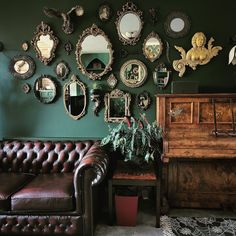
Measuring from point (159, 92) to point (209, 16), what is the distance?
1.13 meters

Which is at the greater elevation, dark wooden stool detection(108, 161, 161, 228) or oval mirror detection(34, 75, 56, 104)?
oval mirror detection(34, 75, 56, 104)

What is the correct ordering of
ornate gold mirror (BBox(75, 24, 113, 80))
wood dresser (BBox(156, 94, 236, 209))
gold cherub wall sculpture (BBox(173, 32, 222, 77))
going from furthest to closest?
ornate gold mirror (BBox(75, 24, 113, 80)), gold cherub wall sculpture (BBox(173, 32, 222, 77)), wood dresser (BBox(156, 94, 236, 209))

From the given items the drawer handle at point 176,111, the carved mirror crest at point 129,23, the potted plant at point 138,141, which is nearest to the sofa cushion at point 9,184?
the potted plant at point 138,141

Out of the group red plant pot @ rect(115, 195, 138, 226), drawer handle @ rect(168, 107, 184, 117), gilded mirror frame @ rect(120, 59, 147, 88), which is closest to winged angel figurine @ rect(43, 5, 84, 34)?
Result: gilded mirror frame @ rect(120, 59, 147, 88)

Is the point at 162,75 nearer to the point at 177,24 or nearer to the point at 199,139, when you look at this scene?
the point at 177,24

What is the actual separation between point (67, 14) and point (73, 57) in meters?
0.54

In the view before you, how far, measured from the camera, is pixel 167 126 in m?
2.87

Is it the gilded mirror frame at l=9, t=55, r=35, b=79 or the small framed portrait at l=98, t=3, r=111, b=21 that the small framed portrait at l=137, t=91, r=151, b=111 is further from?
the gilded mirror frame at l=9, t=55, r=35, b=79

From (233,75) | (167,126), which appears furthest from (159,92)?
(233,75)

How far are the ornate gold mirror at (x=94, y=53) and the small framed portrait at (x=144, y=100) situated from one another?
1.81ft

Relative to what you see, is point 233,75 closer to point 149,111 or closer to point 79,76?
point 149,111

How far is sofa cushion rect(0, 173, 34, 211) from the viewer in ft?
7.54

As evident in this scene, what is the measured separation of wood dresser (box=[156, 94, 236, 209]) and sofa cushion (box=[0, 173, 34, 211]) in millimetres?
1628

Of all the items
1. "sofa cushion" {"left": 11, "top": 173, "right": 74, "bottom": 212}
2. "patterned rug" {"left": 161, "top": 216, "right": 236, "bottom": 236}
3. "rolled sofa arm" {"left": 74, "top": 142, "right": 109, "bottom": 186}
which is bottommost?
"patterned rug" {"left": 161, "top": 216, "right": 236, "bottom": 236}
